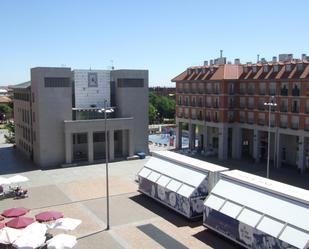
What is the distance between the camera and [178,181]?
96.3 ft

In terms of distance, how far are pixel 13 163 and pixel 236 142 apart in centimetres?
3021

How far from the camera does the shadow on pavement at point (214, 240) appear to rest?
78.3ft

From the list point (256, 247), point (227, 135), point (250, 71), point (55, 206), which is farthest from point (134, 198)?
point (250, 71)

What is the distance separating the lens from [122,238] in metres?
25.0

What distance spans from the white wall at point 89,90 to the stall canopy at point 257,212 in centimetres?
2882

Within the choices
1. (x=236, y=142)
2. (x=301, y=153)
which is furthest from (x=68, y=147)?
(x=301, y=153)

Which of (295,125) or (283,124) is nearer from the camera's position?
(295,125)

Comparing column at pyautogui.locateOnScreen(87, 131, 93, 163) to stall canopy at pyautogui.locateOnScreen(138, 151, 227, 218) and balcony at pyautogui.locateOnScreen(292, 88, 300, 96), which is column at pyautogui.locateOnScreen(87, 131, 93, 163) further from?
balcony at pyautogui.locateOnScreen(292, 88, 300, 96)

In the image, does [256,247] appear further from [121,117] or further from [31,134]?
[31,134]

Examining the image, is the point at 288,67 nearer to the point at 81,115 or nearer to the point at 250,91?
the point at 250,91

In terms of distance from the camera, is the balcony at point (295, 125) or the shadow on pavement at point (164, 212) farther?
the balcony at point (295, 125)

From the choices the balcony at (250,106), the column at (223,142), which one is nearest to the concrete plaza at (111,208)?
the column at (223,142)

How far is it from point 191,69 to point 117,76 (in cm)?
1304

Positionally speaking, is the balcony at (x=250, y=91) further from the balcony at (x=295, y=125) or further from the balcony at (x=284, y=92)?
the balcony at (x=295, y=125)
